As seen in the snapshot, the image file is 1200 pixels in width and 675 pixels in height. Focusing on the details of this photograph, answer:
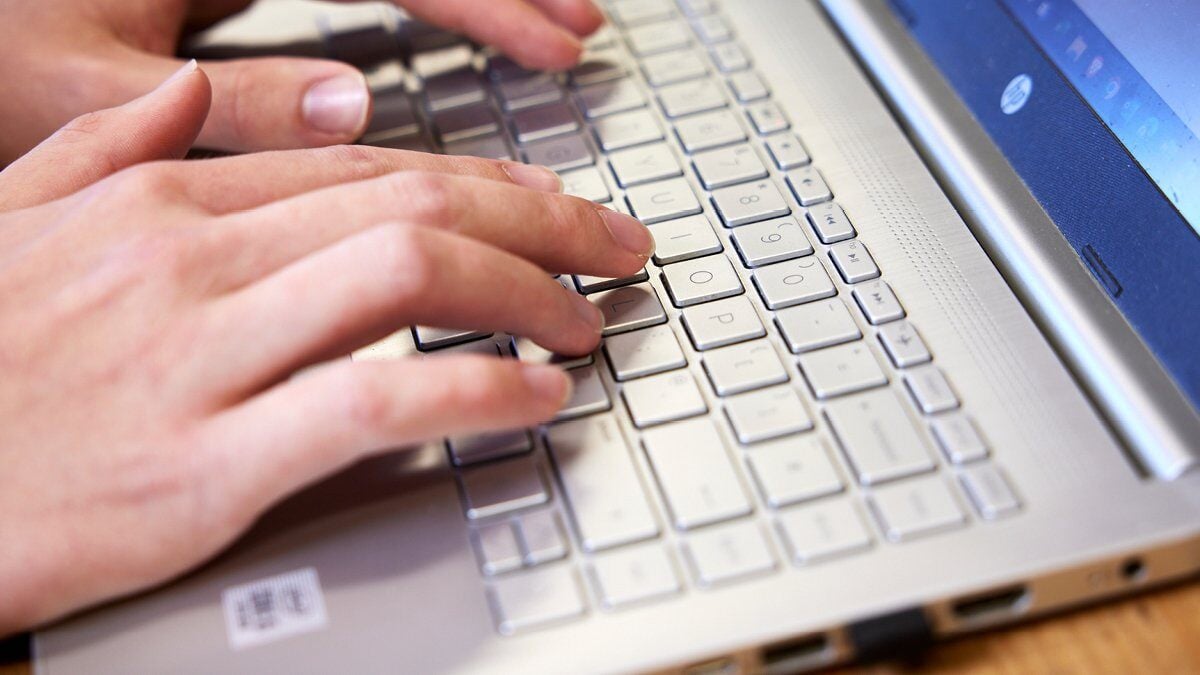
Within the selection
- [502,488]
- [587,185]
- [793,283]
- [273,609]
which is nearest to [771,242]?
[793,283]

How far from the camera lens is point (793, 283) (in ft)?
2.02

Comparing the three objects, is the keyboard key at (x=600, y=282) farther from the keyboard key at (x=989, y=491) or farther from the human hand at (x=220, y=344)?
the keyboard key at (x=989, y=491)

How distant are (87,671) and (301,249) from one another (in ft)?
0.76

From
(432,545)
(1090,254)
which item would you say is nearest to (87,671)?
(432,545)

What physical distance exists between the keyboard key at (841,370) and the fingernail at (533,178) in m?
0.19

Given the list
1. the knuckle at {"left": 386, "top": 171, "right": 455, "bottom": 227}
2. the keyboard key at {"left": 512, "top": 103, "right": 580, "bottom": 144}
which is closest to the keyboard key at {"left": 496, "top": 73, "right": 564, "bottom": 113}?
the keyboard key at {"left": 512, "top": 103, "right": 580, "bottom": 144}

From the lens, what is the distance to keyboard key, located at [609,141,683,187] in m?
0.70

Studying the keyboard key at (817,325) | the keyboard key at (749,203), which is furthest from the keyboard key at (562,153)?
the keyboard key at (817,325)

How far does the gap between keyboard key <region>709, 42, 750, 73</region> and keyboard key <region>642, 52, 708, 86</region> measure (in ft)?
0.04

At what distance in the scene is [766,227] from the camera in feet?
2.15

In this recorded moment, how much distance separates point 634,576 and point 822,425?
0.14 meters

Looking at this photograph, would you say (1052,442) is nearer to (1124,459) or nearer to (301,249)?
(1124,459)

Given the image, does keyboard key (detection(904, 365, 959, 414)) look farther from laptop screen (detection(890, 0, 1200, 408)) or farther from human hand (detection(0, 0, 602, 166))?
human hand (detection(0, 0, 602, 166))

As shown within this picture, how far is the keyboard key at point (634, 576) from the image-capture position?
19.0 inches
